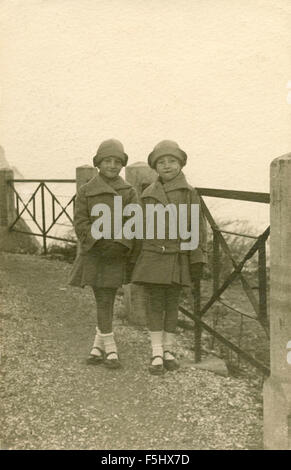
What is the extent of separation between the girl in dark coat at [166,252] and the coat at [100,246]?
136 mm

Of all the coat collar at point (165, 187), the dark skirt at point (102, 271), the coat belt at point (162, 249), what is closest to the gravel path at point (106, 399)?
the dark skirt at point (102, 271)

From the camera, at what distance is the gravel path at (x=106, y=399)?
10.0ft

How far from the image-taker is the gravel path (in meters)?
3.05

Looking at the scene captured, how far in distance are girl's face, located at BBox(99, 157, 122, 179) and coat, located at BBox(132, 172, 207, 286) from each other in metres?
0.25

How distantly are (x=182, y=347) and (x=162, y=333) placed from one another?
71cm

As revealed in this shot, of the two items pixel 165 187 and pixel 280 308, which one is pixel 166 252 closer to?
pixel 165 187

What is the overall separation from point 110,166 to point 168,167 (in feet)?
1.21

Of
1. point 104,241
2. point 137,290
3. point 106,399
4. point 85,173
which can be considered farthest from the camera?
point 85,173

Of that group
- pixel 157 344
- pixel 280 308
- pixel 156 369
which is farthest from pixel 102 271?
pixel 280 308

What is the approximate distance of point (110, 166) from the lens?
3.72 m

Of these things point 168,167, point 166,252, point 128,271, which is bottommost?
point 128,271

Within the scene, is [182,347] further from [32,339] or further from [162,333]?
[32,339]

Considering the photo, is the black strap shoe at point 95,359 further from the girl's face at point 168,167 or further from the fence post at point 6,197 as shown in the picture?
the fence post at point 6,197
